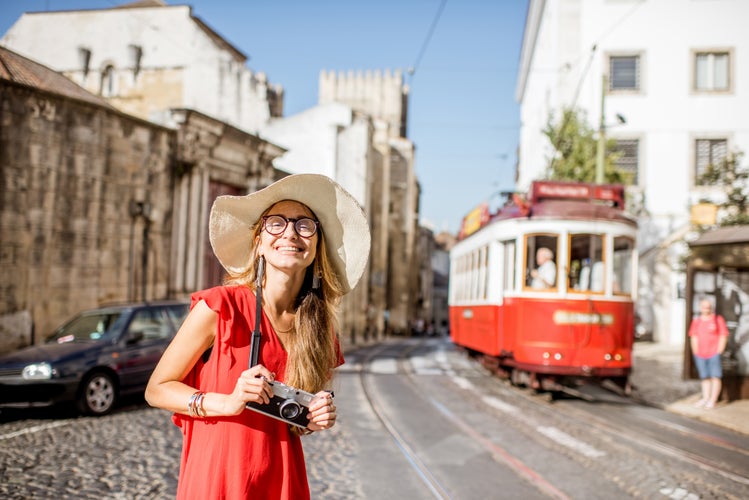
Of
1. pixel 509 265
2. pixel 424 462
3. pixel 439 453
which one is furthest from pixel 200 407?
pixel 509 265

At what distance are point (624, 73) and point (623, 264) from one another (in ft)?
63.2

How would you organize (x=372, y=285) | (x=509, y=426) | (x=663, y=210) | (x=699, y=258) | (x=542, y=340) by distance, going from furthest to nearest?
(x=372, y=285), (x=663, y=210), (x=699, y=258), (x=542, y=340), (x=509, y=426)

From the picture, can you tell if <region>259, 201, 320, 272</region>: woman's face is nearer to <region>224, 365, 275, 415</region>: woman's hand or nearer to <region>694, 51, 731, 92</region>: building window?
<region>224, 365, 275, 415</region>: woman's hand

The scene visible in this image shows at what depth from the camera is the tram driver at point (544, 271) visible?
449 inches

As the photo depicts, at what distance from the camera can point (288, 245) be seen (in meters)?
2.61

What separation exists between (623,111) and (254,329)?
1128 inches

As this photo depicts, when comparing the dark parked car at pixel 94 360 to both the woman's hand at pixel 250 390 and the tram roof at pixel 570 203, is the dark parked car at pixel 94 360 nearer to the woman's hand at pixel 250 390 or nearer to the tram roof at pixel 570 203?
the tram roof at pixel 570 203

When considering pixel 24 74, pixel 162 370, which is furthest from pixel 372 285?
pixel 162 370

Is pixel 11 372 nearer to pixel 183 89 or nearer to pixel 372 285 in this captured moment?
pixel 183 89

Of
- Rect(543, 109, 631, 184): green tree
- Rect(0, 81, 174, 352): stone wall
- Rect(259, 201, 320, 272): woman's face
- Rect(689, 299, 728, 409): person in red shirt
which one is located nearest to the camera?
Rect(259, 201, 320, 272): woman's face

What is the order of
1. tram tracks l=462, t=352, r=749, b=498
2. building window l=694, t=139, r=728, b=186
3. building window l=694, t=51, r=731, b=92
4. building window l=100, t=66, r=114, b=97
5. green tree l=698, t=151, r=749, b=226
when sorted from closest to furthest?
tram tracks l=462, t=352, r=749, b=498, green tree l=698, t=151, r=749, b=226, building window l=694, t=139, r=728, b=186, building window l=694, t=51, r=731, b=92, building window l=100, t=66, r=114, b=97

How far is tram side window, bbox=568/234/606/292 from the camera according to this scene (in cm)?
1142

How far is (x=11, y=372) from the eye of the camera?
27.3 feet

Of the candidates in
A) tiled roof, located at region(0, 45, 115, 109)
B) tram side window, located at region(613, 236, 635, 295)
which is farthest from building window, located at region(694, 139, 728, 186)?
tiled roof, located at region(0, 45, 115, 109)
